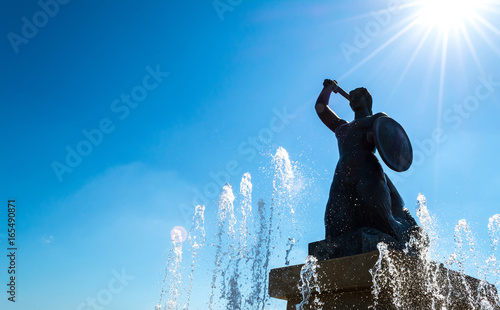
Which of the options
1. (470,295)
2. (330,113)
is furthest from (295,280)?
(330,113)

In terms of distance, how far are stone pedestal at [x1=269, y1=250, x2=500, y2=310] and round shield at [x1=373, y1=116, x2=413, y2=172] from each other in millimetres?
1483

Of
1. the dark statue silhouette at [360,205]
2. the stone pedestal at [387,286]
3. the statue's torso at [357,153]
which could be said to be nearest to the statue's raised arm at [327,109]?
the dark statue silhouette at [360,205]

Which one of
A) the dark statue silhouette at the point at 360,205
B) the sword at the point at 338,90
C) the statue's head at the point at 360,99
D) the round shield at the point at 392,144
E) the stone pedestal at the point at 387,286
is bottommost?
the stone pedestal at the point at 387,286

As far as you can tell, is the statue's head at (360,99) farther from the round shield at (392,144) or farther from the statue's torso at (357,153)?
the round shield at (392,144)

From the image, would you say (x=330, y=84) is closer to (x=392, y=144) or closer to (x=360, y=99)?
(x=360, y=99)

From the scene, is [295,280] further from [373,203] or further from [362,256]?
[373,203]

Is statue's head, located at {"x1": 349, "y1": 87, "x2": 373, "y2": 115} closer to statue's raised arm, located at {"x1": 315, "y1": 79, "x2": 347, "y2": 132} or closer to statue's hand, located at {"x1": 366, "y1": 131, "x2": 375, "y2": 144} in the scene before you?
statue's raised arm, located at {"x1": 315, "y1": 79, "x2": 347, "y2": 132}

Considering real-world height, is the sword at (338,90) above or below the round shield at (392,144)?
above

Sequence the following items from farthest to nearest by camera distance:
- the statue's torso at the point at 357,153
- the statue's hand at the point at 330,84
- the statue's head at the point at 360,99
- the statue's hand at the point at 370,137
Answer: the statue's hand at the point at 330,84
the statue's head at the point at 360,99
the statue's hand at the point at 370,137
the statue's torso at the point at 357,153

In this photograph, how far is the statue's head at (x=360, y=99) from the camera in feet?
18.1

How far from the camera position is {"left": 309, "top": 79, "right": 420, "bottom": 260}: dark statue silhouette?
412 centimetres

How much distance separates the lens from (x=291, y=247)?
16.4 feet

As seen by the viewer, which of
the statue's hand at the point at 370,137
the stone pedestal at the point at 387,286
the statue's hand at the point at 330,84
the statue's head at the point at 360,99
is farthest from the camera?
the statue's hand at the point at 330,84

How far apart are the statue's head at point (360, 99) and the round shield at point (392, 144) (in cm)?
70
